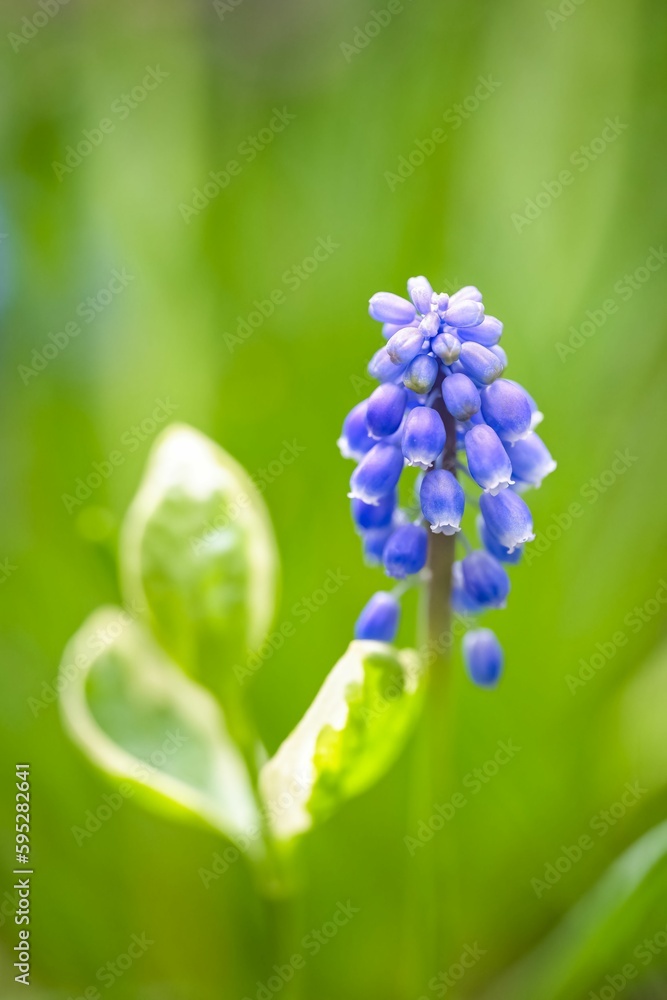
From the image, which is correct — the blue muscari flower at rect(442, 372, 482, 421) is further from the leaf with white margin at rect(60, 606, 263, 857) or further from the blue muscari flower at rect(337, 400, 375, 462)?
the leaf with white margin at rect(60, 606, 263, 857)

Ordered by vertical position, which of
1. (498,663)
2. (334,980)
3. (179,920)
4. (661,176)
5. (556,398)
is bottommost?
(179,920)

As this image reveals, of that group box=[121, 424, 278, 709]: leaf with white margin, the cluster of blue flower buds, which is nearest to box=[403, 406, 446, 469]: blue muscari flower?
the cluster of blue flower buds

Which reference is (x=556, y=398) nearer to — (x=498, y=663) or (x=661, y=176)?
(x=661, y=176)

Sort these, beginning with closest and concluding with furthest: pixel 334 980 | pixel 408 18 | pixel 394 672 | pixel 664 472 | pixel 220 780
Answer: pixel 394 672 < pixel 220 780 < pixel 334 980 < pixel 664 472 < pixel 408 18

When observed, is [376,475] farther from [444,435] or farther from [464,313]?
[464,313]

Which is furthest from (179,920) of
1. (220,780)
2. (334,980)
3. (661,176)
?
(661,176)

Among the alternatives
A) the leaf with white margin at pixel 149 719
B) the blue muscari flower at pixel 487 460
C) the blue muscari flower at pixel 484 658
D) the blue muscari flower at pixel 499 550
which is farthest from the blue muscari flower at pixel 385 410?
the leaf with white margin at pixel 149 719
